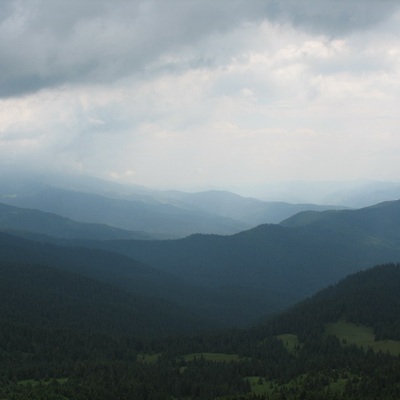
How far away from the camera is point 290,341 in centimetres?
17800

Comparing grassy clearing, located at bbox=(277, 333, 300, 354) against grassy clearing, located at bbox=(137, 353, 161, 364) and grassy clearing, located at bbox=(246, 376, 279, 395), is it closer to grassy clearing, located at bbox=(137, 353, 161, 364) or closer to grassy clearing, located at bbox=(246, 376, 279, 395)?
grassy clearing, located at bbox=(246, 376, 279, 395)

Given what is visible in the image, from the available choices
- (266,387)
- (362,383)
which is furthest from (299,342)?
(362,383)

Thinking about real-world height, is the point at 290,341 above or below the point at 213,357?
above

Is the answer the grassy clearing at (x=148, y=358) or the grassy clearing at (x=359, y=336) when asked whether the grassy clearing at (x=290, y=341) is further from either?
the grassy clearing at (x=148, y=358)

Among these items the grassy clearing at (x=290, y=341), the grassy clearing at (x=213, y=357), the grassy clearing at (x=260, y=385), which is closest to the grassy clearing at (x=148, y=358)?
the grassy clearing at (x=213, y=357)

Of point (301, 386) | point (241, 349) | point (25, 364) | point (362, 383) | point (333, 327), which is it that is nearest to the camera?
point (362, 383)

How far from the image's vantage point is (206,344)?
178 meters

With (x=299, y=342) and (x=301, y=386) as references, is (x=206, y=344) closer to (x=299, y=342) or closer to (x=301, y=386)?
(x=299, y=342)

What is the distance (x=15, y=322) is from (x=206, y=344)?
260 ft

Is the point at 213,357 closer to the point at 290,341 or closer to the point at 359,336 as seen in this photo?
the point at 290,341

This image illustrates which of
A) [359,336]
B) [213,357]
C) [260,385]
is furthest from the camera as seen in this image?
[359,336]

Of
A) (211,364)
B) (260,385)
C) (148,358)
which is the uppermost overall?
(260,385)

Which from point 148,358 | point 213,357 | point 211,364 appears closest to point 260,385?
point 211,364

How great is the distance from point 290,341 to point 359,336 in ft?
84.1
